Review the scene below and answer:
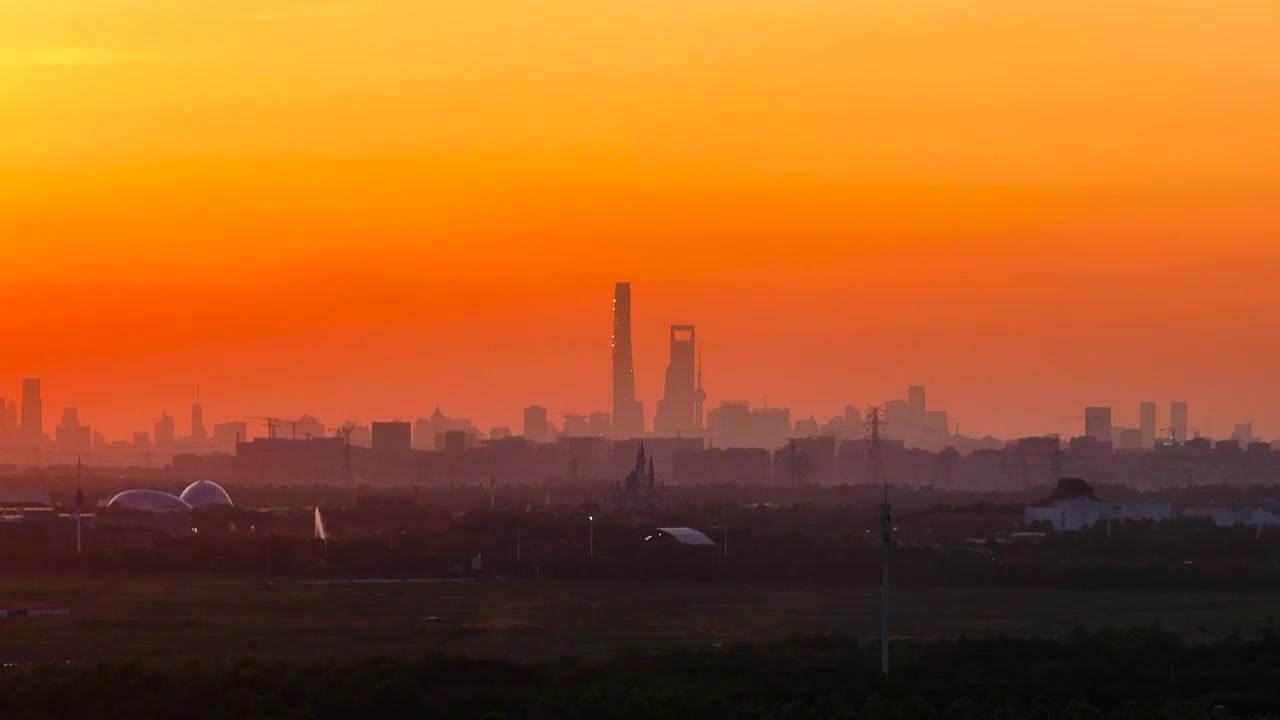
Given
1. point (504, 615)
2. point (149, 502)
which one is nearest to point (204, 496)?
point (149, 502)

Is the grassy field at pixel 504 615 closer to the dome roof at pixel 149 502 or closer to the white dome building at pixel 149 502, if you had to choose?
the white dome building at pixel 149 502

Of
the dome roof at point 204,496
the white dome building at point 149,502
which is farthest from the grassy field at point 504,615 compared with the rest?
the dome roof at point 204,496

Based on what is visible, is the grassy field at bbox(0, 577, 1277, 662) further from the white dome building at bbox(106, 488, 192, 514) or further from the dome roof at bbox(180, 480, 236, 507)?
the dome roof at bbox(180, 480, 236, 507)

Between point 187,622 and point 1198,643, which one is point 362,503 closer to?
point 187,622

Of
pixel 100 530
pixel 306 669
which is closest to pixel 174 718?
pixel 306 669

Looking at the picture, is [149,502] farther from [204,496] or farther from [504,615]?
[504,615]
